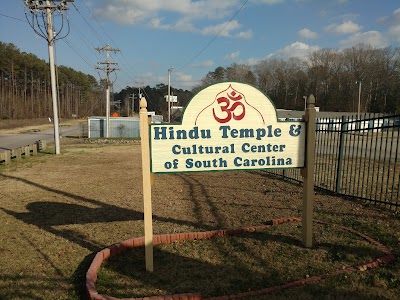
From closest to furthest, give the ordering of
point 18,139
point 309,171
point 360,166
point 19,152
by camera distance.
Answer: point 309,171 → point 360,166 → point 19,152 → point 18,139

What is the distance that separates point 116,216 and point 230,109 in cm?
342

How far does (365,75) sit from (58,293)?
288 feet

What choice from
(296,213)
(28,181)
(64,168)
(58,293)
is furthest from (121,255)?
(64,168)

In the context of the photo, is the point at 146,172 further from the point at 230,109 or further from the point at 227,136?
the point at 230,109

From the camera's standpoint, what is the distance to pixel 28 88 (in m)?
83.0

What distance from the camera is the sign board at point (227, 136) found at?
165 inches

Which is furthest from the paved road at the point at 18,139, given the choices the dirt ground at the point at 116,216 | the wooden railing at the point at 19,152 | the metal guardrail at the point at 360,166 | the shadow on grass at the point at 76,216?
the metal guardrail at the point at 360,166

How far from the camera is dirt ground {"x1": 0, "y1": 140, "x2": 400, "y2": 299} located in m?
3.74

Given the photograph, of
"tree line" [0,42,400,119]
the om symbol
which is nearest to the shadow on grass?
the om symbol

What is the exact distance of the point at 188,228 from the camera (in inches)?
219

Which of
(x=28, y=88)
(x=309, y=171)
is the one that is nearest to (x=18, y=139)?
(x=309, y=171)

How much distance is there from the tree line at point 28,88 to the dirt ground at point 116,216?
60630mm

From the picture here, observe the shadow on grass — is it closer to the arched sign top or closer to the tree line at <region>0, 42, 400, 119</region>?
the arched sign top

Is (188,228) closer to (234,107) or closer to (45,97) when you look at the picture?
(234,107)
